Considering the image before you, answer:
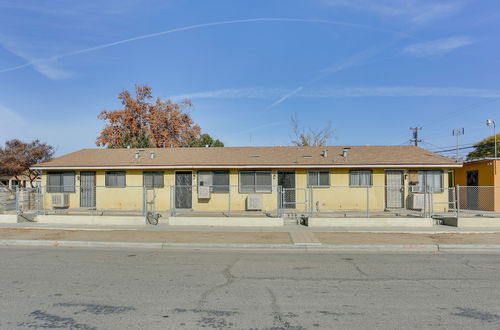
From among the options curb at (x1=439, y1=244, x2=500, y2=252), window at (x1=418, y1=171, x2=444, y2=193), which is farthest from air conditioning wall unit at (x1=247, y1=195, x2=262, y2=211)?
curb at (x1=439, y1=244, x2=500, y2=252)

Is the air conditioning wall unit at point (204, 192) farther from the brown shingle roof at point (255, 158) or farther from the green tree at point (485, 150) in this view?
the green tree at point (485, 150)

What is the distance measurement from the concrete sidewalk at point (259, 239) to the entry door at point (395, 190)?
561cm

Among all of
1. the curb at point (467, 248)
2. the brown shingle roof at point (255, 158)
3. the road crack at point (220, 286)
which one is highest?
the brown shingle roof at point (255, 158)

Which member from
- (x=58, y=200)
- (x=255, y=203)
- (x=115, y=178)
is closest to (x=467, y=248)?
(x=255, y=203)

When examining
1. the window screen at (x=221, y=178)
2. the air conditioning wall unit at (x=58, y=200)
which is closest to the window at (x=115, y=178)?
the air conditioning wall unit at (x=58, y=200)

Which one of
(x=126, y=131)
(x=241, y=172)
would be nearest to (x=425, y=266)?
(x=241, y=172)

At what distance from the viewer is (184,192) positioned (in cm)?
1909

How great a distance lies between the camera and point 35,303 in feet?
17.6

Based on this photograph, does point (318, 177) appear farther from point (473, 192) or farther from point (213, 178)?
point (473, 192)

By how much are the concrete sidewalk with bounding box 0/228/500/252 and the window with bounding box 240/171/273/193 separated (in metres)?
5.69

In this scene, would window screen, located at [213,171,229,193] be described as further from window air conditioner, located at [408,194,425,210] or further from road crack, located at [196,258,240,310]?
road crack, located at [196,258,240,310]

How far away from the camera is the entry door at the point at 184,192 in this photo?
62.4 feet

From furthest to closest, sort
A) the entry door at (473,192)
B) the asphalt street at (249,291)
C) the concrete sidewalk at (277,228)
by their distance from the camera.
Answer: the entry door at (473,192)
the concrete sidewalk at (277,228)
the asphalt street at (249,291)

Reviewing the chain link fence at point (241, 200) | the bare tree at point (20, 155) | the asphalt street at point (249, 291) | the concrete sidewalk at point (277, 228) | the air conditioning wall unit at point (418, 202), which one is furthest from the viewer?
the bare tree at point (20, 155)
